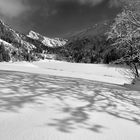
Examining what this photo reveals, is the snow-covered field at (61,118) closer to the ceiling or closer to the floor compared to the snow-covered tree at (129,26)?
closer to the floor

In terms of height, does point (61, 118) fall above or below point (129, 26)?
below

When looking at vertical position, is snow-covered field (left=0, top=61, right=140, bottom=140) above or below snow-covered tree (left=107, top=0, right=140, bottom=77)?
below

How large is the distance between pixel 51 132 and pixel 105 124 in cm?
99

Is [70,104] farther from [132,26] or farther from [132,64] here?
[132,64]

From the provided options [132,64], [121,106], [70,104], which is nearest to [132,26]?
[132,64]

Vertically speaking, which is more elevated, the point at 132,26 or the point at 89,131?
the point at 132,26

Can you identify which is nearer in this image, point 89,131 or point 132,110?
point 89,131

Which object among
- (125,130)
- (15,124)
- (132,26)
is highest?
(132,26)

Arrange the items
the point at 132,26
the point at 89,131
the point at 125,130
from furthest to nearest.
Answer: the point at 132,26, the point at 125,130, the point at 89,131

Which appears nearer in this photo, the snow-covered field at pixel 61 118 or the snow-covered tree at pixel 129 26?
the snow-covered field at pixel 61 118

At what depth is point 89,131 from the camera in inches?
97.3

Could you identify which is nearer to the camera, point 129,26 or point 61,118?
point 61,118

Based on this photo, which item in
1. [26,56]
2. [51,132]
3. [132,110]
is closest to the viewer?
[51,132]

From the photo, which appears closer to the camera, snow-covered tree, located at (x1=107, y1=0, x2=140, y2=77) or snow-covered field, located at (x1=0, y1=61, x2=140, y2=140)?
snow-covered field, located at (x1=0, y1=61, x2=140, y2=140)
